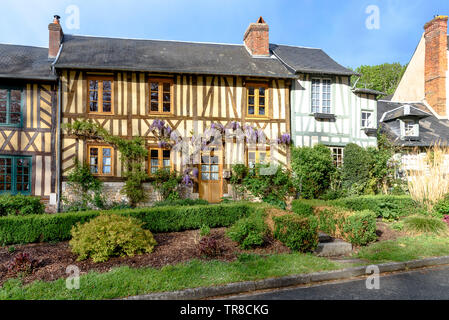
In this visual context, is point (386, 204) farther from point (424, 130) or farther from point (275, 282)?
point (424, 130)

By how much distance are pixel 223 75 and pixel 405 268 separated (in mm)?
7567

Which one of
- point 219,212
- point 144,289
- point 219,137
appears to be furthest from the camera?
point 219,137

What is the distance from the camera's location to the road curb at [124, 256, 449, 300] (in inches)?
145

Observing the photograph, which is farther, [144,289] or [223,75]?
[223,75]

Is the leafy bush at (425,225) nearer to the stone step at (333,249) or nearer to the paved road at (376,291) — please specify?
the stone step at (333,249)

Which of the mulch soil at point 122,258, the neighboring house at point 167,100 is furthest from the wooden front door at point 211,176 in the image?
the mulch soil at point 122,258

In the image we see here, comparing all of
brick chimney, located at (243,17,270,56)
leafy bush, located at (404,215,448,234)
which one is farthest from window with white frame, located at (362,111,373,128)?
leafy bush, located at (404,215,448,234)

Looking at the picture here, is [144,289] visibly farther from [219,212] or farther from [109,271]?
[219,212]

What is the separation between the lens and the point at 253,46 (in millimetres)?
11500

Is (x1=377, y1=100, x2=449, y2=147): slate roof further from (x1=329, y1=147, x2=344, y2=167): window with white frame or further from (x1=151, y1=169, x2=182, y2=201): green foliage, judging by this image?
(x1=151, y1=169, x2=182, y2=201): green foliage

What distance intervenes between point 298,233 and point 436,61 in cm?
1390

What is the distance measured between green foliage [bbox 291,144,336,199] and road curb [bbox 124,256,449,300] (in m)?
4.78

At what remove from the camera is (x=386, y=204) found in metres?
8.20
